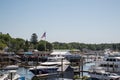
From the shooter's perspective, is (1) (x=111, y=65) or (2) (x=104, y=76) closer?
(2) (x=104, y=76)

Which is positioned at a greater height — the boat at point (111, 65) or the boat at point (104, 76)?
the boat at point (111, 65)

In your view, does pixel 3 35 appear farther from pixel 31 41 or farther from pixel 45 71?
pixel 45 71

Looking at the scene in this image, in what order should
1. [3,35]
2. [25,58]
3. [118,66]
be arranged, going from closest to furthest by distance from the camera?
1. [118,66]
2. [25,58]
3. [3,35]

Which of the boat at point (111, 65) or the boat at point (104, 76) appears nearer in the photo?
the boat at point (104, 76)

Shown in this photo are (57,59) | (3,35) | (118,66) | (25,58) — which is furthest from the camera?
(3,35)

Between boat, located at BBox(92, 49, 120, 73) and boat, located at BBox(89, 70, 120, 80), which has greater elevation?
boat, located at BBox(92, 49, 120, 73)

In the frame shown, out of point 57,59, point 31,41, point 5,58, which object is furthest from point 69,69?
point 31,41

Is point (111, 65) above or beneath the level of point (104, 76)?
above

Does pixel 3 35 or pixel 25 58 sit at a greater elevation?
pixel 3 35

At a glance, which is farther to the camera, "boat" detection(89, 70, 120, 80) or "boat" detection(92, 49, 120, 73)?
"boat" detection(92, 49, 120, 73)

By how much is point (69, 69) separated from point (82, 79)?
18.9ft

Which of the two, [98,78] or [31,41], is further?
[31,41]

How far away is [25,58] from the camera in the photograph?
9088 centimetres

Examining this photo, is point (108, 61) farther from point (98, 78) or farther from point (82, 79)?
point (82, 79)
